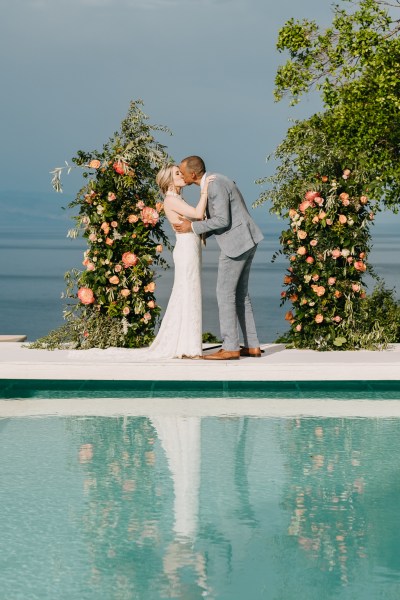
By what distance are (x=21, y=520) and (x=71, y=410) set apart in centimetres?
277

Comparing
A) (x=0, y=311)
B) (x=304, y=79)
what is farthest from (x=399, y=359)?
(x=0, y=311)

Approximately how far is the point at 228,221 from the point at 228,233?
111mm

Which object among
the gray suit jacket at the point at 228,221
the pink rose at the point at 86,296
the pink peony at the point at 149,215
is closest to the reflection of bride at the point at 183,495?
the gray suit jacket at the point at 228,221

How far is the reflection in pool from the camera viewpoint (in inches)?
144

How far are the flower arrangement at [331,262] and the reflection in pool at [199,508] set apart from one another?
7.70 feet

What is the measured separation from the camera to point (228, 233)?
26.4 ft

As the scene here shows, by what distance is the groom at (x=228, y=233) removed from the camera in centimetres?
795

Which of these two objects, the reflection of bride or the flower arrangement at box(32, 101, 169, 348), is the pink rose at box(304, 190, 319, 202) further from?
the reflection of bride

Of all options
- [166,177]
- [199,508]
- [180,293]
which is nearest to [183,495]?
[199,508]

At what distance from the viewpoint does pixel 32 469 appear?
542cm

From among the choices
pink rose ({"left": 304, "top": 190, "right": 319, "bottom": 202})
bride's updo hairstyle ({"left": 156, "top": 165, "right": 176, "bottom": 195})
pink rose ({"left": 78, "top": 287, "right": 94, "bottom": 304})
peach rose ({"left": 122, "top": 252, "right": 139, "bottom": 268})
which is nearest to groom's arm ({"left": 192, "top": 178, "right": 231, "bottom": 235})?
bride's updo hairstyle ({"left": 156, "top": 165, "right": 176, "bottom": 195})

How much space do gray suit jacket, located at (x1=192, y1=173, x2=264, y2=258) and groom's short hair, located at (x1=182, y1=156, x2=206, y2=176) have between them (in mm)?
155

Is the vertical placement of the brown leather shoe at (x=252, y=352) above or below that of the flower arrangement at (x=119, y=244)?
below

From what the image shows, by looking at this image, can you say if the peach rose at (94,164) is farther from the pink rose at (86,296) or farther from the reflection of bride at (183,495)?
the reflection of bride at (183,495)
